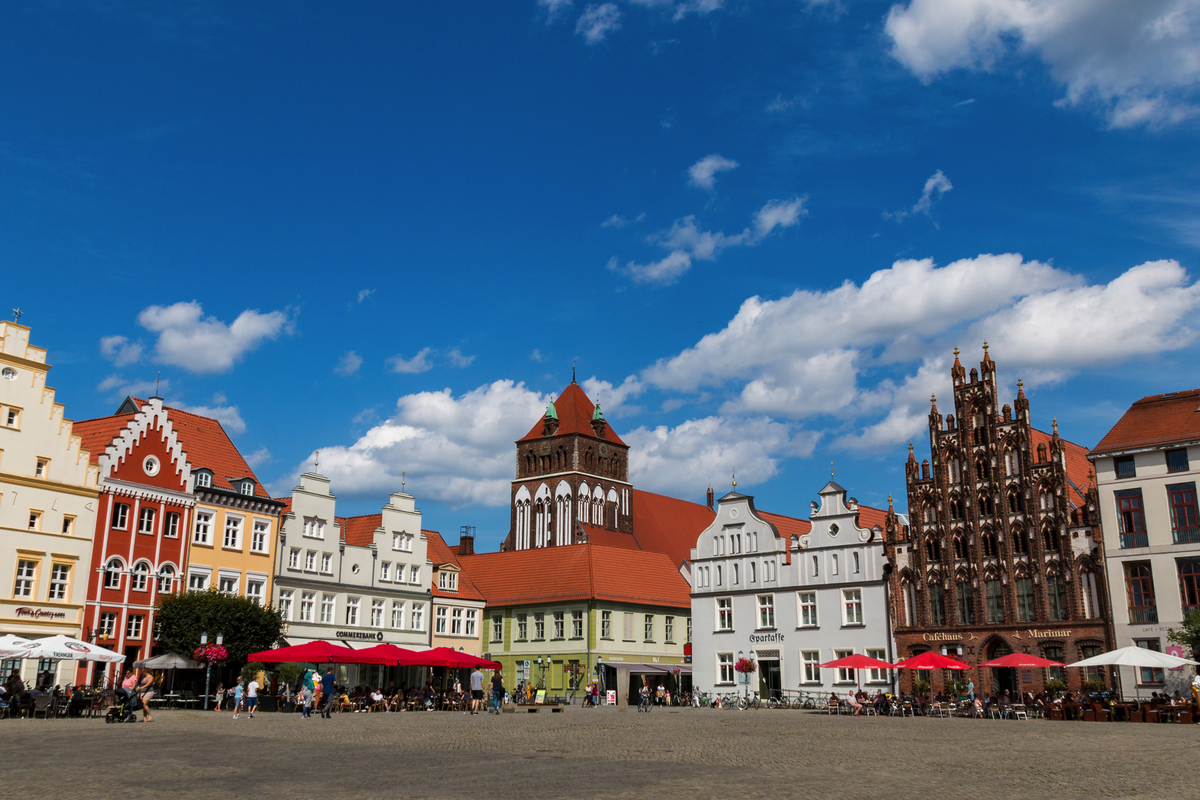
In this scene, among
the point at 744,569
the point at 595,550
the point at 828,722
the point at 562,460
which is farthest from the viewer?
the point at 562,460

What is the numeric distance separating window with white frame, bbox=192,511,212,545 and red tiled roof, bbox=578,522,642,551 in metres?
43.4

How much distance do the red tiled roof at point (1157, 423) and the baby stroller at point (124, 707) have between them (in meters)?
41.9

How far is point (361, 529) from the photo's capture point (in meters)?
64.9

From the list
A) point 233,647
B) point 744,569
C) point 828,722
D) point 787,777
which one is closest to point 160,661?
point 233,647

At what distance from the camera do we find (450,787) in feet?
47.8

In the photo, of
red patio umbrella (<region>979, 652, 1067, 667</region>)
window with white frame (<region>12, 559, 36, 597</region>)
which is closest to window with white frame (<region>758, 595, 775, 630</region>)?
red patio umbrella (<region>979, 652, 1067, 667</region>)

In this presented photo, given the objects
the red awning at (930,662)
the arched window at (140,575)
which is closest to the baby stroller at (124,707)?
the arched window at (140,575)

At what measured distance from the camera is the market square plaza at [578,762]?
14438 mm

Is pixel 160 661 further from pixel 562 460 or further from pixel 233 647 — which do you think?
pixel 562 460

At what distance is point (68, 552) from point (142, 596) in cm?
419

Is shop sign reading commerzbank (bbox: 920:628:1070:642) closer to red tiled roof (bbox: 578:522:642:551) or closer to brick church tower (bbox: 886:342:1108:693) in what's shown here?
brick church tower (bbox: 886:342:1108:693)

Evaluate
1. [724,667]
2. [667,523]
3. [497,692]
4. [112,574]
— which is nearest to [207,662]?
[112,574]

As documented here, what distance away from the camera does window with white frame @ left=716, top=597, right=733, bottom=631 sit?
60.8 m

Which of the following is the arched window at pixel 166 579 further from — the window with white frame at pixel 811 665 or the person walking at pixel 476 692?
the window with white frame at pixel 811 665
